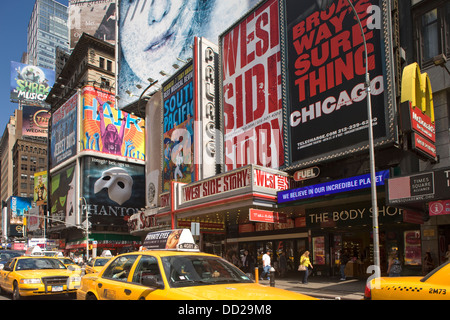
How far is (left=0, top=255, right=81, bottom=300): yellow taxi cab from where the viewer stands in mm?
12523

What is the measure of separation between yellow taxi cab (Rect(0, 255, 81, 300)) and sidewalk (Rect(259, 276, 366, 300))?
8.60m

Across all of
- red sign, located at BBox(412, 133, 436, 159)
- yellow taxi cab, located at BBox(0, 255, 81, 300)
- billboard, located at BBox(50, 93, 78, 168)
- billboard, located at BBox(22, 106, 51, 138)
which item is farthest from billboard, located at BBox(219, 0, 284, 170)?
billboard, located at BBox(22, 106, 51, 138)

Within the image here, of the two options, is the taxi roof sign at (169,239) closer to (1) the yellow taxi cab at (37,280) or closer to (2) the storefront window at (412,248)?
(1) the yellow taxi cab at (37,280)

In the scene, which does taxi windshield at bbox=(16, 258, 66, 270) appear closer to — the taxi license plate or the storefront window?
the taxi license plate

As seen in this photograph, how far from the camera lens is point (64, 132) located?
6594 centimetres

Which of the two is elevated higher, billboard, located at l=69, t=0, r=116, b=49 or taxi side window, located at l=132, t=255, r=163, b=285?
billboard, located at l=69, t=0, r=116, b=49

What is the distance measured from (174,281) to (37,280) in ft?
26.9

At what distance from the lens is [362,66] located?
19109mm

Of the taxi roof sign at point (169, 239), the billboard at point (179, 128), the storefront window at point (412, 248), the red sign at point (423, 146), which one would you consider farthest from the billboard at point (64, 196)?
the red sign at point (423, 146)

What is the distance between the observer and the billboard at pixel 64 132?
2454 inches

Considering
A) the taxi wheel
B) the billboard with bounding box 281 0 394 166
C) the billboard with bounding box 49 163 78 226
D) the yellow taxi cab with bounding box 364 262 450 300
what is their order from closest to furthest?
the yellow taxi cab with bounding box 364 262 450 300, the taxi wheel, the billboard with bounding box 281 0 394 166, the billboard with bounding box 49 163 78 226

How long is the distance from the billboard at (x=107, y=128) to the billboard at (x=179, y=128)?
85.1 feet
